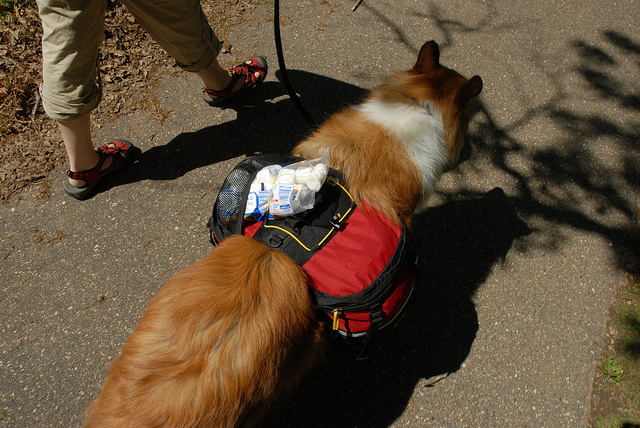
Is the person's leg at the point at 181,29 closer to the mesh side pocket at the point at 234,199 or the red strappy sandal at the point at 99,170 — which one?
the red strappy sandal at the point at 99,170

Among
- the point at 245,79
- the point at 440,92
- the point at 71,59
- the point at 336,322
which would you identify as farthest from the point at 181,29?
the point at 336,322

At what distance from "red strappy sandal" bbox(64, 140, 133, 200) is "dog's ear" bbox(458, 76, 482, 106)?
8.37ft

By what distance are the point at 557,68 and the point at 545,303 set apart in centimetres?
243

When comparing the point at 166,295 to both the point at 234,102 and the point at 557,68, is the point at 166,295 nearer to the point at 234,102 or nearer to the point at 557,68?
the point at 234,102

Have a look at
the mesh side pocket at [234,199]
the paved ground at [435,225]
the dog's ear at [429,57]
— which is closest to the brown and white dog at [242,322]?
the mesh side pocket at [234,199]

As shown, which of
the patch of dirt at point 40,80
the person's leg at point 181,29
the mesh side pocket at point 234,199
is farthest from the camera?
the patch of dirt at point 40,80

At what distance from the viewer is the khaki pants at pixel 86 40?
2.09 meters

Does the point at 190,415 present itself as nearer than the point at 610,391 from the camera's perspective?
Yes

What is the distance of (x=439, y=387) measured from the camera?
241cm

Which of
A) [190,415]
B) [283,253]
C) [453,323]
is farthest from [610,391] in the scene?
[190,415]

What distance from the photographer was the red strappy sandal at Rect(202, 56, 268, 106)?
10.5 ft

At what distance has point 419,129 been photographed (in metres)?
→ 2.03

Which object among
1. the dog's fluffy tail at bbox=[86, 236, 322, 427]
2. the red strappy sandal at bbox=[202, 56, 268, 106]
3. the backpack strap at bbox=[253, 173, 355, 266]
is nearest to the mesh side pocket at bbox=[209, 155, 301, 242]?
the backpack strap at bbox=[253, 173, 355, 266]

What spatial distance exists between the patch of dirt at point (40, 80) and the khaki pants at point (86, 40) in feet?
2.78
